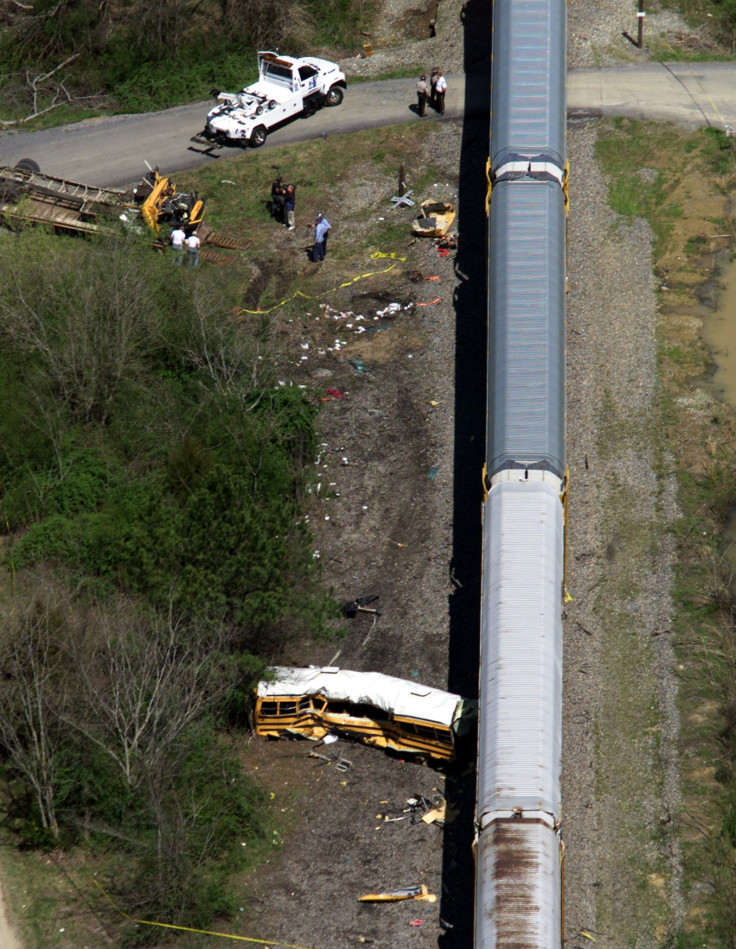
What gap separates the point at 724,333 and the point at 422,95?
13287 millimetres

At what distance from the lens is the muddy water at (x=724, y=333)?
3353cm

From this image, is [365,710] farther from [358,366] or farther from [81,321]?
[81,321]

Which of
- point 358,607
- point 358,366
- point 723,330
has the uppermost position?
point 723,330

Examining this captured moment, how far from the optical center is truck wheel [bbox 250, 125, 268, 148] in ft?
137

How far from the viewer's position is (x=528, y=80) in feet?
120

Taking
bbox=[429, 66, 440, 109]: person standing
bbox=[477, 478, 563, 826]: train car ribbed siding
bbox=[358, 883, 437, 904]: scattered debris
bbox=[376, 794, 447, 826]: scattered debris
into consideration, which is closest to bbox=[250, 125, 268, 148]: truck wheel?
bbox=[429, 66, 440, 109]: person standing

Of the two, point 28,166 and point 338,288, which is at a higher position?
point 28,166

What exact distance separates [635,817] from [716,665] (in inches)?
153

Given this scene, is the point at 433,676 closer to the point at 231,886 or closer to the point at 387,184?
the point at 231,886

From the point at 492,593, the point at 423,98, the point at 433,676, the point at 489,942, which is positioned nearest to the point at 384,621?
the point at 433,676

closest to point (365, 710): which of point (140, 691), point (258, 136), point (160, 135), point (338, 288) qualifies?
point (140, 691)

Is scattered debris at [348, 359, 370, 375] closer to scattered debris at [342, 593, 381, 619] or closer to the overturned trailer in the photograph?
the overturned trailer

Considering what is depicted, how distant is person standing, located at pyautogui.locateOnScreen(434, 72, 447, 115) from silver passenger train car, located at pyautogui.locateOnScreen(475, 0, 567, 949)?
3.89 metres

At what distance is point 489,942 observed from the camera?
21.4 meters
